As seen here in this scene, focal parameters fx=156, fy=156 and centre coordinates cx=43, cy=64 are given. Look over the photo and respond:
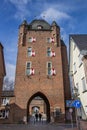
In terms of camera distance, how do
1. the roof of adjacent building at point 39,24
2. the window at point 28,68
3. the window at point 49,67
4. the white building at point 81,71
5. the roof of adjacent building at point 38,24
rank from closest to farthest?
the white building at point 81,71 → the window at point 28,68 → the window at point 49,67 → the roof of adjacent building at point 38,24 → the roof of adjacent building at point 39,24

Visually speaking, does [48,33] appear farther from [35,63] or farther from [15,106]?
[15,106]

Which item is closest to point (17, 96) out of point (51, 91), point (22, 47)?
point (51, 91)

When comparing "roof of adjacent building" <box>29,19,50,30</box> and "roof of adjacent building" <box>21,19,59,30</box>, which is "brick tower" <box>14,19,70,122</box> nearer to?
"roof of adjacent building" <box>21,19,59,30</box>

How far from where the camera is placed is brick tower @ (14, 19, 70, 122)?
25.7 meters

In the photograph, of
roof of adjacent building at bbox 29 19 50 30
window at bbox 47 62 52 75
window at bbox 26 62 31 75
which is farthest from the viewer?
roof of adjacent building at bbox 29 19 50 30

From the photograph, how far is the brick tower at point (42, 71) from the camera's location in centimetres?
2567

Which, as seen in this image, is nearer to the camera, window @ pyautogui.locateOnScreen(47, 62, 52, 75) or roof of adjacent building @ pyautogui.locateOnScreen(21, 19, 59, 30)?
window @ pyautogui.locateOnScreen(47, 62, 52, 75)

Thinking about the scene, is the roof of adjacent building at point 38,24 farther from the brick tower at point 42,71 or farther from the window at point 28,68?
the window at point 28,68

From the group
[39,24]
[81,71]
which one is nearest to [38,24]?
[39,24]

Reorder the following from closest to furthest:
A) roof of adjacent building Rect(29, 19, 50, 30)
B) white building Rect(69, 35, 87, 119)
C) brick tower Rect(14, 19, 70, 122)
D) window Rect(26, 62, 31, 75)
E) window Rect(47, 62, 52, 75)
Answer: white building Rect(69, 35, 87, 119), brick tower Rect(14, 19, 70, 122), window Rect(26, 62, 31, 75), window Rect(47, 62, 52, 75), roof of adjacent building Rect(29, 19, 50, 30)

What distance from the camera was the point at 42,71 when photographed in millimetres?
27984

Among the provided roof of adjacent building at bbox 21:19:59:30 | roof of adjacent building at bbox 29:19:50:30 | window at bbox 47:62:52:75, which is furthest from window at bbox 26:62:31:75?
roof of adjacent building at bbox 29:19:50:30

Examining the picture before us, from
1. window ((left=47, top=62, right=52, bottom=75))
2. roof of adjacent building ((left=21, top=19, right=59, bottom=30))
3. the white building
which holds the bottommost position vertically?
the white building

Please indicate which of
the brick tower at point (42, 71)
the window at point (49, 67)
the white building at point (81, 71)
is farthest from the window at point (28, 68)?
the white building at point (81, 71)
